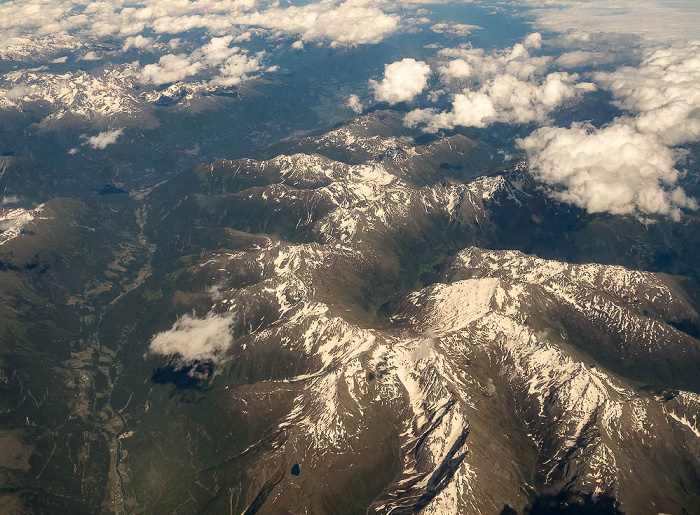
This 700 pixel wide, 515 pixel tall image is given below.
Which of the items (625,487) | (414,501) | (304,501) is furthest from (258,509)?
(625,487)

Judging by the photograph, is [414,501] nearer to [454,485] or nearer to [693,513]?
[454,485]

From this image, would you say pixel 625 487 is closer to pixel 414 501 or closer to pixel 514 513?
pixel 514 513

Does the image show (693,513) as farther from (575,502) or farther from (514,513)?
(514,513)

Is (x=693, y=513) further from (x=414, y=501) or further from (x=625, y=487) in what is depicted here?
(x=414, y=501)

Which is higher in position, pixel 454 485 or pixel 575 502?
pixel 454 485

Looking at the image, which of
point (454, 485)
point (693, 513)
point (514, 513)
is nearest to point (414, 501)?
point (454, 485)

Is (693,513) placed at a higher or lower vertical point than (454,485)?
lower

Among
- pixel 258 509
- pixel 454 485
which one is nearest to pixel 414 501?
pixel 454 485
